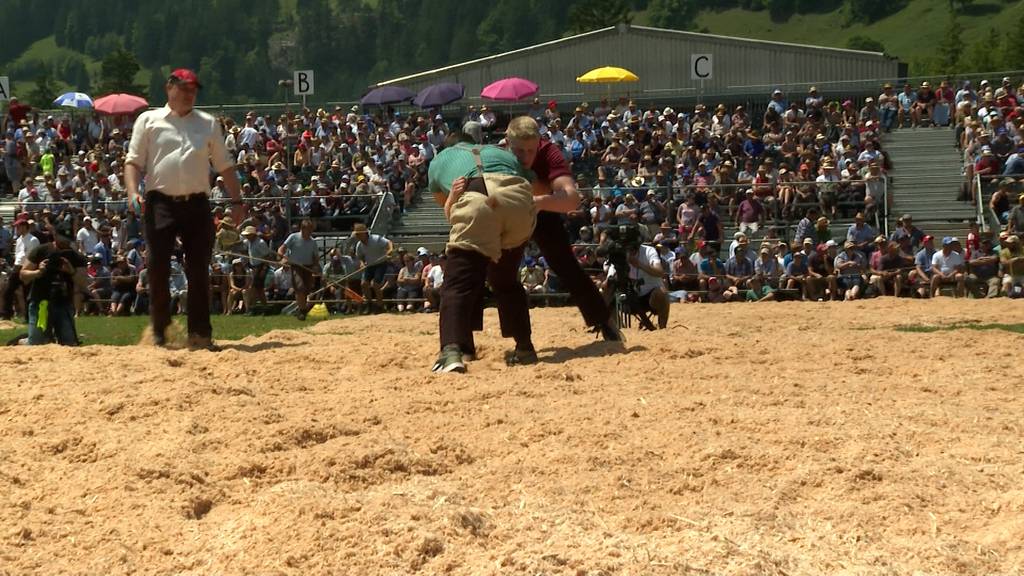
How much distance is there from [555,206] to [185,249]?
3.15m

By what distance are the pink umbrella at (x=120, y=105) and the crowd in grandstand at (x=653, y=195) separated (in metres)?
0.65

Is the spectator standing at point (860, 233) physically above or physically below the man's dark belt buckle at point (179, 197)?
below

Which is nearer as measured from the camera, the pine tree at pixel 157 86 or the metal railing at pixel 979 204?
the metal railing at pixel 979 204

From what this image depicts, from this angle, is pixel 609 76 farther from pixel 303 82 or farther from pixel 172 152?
pixel 172 152

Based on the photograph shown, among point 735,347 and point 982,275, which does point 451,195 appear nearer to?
point 735,347

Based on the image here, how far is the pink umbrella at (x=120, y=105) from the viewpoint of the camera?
33094mm

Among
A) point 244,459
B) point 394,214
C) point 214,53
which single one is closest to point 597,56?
point 394,214

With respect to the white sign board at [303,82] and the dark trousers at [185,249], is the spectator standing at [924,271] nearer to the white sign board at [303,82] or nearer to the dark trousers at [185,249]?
the dark trousers at [185,249]

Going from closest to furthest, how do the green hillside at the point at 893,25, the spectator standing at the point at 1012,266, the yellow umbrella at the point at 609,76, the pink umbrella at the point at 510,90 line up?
the spectator standing at the point at 1012,266
the pink umbrella at the point at 510,90
the yellow umbrella at the point at 609,76
the green hillside at the point at 893,25

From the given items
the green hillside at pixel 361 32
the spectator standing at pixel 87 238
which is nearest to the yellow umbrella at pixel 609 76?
the spectator standing at pixel 87 238

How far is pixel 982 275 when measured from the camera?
774 inches

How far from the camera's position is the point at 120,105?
33.4m

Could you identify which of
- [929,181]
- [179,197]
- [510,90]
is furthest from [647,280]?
[510,90]

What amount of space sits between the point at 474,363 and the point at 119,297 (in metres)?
14.0
